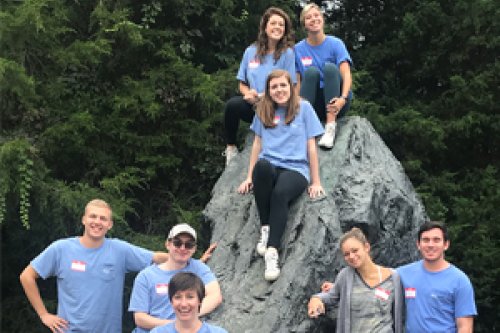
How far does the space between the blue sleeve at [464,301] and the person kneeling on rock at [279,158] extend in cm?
128

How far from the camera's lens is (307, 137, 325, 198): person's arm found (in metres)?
4.93

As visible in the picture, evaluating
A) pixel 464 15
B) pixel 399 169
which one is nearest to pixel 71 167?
pixel 399 169

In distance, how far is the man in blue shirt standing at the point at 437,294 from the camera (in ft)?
13.7

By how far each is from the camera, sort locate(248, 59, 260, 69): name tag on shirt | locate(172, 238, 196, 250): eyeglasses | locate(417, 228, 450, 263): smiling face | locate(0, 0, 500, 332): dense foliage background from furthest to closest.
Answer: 1. locate(0, 0, 500, 332): dense foliage background
2. locate(248, 59, 260, 69): name tag on shirt
3. locate(417, 228, 450, 263): smiling face
4. locate(172, 238, 196, 250): eyeglasses

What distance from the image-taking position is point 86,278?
176 inches

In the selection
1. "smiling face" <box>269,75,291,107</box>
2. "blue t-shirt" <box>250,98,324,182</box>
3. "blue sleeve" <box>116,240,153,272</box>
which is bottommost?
"blue sleeve" <box>116,240,153,272</box>

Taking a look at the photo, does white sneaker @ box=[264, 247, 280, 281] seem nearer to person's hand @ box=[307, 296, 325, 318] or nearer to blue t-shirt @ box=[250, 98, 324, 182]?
person's hand @ box=[307, 296, 325, 318]

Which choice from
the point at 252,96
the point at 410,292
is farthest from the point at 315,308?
the point at 252,96

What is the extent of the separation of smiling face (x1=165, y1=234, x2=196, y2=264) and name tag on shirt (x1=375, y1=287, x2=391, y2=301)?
1.21m

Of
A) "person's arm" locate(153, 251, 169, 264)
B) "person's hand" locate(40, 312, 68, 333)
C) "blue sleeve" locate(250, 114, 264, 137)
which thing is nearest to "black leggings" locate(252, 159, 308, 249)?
"blue sleeve" locate(250, 114, 264, 137)

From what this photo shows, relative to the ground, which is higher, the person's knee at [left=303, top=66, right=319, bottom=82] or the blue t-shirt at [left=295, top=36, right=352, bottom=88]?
the blue t-shirt at [left=295, top=36, right=352, bottom=88]

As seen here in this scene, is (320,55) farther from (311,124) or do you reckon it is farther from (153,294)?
(153,294)

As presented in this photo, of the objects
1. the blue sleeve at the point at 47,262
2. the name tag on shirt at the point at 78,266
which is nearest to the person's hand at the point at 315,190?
the name tag on shirt at the point at 78,266

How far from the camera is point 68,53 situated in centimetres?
749
